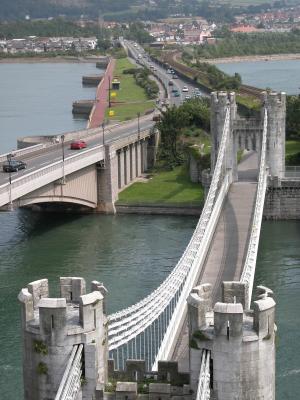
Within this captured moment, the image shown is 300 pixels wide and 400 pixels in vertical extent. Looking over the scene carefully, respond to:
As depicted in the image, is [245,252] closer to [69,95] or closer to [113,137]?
[113,137]

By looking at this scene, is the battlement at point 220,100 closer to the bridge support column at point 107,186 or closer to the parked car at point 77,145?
the bridge support column at point 107,186

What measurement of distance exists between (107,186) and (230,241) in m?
18.4

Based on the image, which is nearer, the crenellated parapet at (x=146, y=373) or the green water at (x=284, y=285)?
A: the crenellated parapet at (x=146, y=373)

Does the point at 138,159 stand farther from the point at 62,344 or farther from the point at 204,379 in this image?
the point at 204,379

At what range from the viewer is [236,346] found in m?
16.1

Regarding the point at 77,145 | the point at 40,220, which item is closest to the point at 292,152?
the point at 77,145

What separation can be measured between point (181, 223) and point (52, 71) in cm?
14456

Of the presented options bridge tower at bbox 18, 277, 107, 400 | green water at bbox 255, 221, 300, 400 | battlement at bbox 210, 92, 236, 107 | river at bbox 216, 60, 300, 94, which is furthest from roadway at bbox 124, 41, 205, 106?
bridge tower at bbox 18, 277, 107, 400

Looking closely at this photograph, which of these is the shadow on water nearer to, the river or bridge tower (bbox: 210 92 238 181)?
bridge tower (bbox: 210 92 238 181)

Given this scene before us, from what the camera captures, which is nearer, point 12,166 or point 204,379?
point 204,379

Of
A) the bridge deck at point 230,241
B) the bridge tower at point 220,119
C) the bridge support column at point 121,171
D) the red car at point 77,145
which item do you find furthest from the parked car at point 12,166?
the bridge tower at point 220,119

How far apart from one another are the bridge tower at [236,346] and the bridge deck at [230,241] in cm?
426

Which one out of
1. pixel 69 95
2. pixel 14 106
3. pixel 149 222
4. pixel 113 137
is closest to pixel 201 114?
pixel 113 137

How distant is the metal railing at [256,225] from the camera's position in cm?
3046
